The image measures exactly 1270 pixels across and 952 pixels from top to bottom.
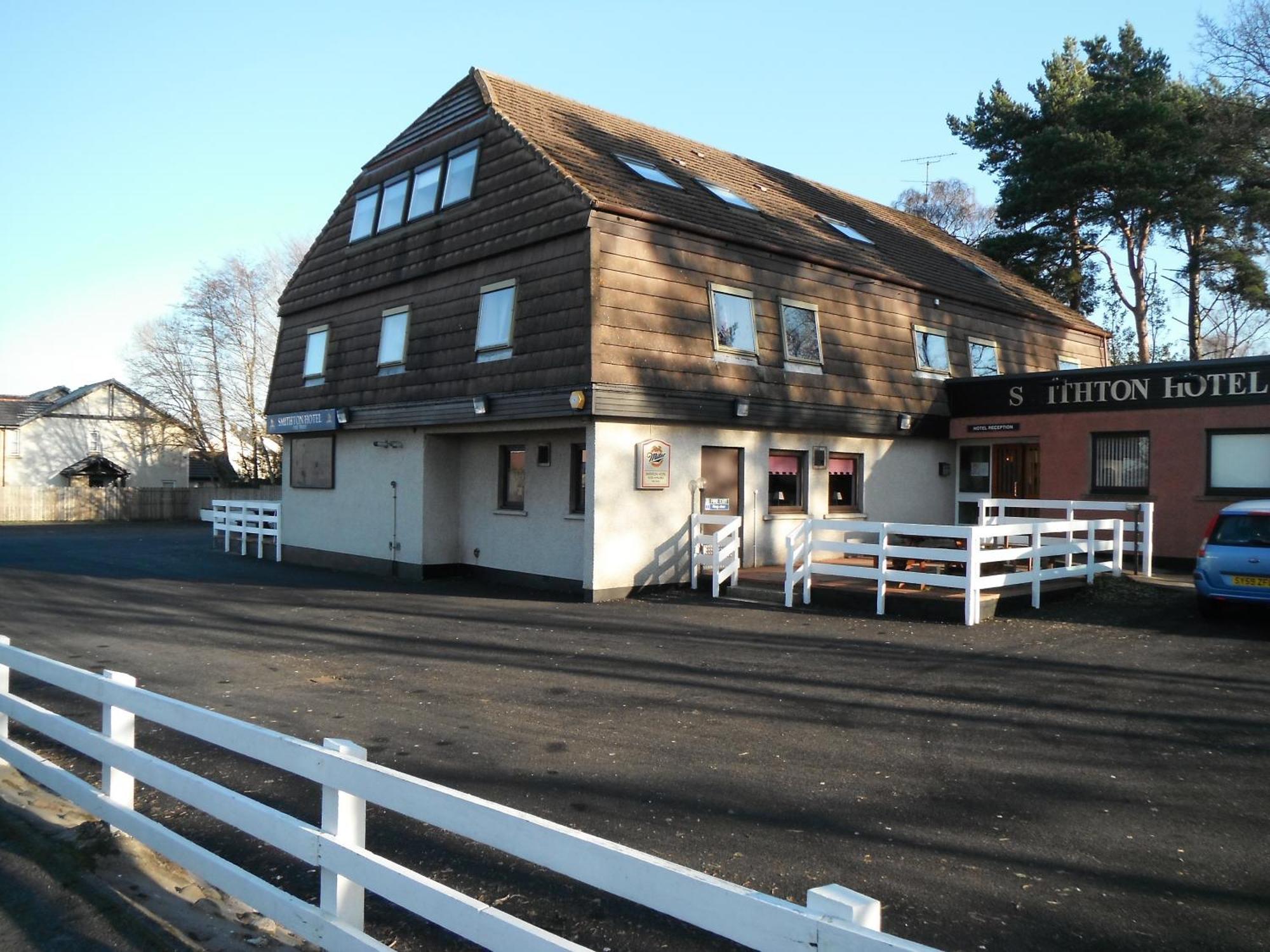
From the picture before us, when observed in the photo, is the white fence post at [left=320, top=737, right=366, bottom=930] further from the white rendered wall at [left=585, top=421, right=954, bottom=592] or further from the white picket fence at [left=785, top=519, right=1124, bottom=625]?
the white rendered wall at [left=585, top=421, right=954, bottom=592]

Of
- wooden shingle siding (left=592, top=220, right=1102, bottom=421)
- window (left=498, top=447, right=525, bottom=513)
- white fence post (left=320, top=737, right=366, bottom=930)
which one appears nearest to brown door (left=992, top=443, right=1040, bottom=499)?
wooden shingle siding (left=592, top=220, right=1102, bottom=421)

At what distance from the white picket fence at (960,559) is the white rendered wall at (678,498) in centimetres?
128

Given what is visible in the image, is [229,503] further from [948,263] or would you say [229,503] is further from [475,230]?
[948,263]

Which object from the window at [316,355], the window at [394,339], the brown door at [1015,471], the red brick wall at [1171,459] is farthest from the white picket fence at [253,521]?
the red brick wall at [1171,459]

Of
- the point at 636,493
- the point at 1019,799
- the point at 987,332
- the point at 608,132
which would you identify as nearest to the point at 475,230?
the point at 608,132

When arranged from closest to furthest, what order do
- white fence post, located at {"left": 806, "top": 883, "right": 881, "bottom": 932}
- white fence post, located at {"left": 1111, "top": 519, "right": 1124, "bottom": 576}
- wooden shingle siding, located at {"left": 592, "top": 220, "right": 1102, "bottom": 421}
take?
white fence post, located at {"left": 806, "top": 883, "right": 881, "bottom": 932} < wooden shingle siding, located at {"left": 592, "top": 220, "right": 1102, "bottom": 421} < white fence post, located at {"left": 1111, "top": 519, "right": 1124, "bottom": 576}

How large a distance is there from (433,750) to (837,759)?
9.03 ft

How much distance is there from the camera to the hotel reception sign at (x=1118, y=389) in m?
17.0

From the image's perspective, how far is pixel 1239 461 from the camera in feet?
56.1

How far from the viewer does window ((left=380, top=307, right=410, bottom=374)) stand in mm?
18719

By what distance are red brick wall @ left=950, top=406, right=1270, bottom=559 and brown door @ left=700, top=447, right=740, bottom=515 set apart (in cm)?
712

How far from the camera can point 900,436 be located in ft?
64.4

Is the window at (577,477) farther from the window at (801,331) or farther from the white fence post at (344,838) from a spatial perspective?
the white fence post at (344,838)

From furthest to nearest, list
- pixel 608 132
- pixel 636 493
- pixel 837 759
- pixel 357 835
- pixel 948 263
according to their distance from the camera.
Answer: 1. pixel 948 263
2. pixel 608 132
3. pixel 636 493
4. pixel 837 759
5. pixel 357 835
